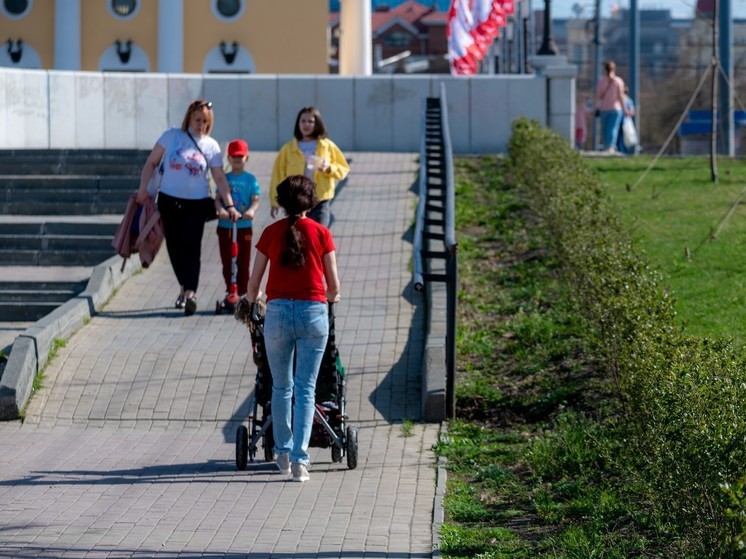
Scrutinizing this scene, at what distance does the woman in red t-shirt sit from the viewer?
7746mm

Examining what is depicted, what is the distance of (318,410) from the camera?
805cm

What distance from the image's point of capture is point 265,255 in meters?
7.91

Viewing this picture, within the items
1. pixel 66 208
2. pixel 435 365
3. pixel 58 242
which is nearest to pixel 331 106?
pixel 66 208

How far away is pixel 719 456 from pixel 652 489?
77 cm

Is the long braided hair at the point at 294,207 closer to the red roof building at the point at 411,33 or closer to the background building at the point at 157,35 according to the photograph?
the background building at the point at 157,35

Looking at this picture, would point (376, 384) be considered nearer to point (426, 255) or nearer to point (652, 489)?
point (426, 255)

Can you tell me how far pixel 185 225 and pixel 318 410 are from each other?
3.84 metres

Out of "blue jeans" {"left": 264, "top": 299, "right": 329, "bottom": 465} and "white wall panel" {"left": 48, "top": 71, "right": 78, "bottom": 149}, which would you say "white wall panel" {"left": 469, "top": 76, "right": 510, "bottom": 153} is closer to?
"white wall panel" {"left": 48, "top": 71, "right": 78, "bottom": 149}

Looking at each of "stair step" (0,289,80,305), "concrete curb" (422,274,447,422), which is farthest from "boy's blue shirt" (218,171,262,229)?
"stair step" (0,289,80,305)

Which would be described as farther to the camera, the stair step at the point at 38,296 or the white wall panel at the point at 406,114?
the white wall panel at the point at 406,114

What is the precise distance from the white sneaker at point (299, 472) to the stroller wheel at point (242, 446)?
355mm

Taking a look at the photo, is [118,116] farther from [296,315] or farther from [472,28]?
[296,315]

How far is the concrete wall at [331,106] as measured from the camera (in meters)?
21.4

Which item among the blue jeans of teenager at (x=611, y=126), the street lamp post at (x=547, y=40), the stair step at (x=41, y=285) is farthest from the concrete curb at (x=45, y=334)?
the blue jeans of teenager at (x=611, y=126)
